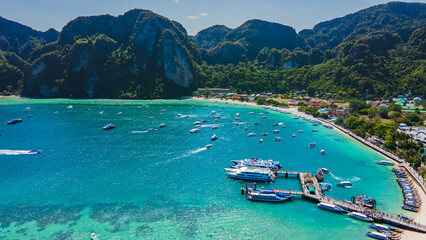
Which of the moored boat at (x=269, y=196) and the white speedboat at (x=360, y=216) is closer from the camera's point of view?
the white speedboat at (x=360, y=216)

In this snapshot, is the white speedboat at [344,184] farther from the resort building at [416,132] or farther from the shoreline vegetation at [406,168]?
the resort building at [416,132]

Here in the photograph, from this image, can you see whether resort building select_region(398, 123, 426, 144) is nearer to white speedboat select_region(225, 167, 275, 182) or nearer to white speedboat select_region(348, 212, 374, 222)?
white speedboat select_region(348, 212, 374, 222)

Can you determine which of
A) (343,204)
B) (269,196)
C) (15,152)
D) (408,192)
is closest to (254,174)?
(269,196)

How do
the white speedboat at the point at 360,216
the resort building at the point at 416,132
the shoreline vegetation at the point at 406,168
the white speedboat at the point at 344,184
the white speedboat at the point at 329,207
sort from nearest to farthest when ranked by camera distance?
the shoreline vegetation at the point at 406,168 → the white speedboat at the point at 360,216 → the white speedboat at the point at 329,207 → the white speedboat at the point at 344,184 → the resort building at the point at 416,132

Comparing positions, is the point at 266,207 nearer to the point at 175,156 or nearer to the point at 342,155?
the point at 175,156

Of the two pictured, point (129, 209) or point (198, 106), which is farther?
point (198, 106)

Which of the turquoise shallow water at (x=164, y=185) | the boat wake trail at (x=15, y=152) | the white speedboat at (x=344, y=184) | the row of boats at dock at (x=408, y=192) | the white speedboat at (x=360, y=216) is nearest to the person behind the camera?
the turquoise shallow water at (x=164, y=185)

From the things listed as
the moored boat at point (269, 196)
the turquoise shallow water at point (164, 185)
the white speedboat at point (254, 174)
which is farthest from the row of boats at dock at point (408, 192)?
the white speedboat at point (254, 174)

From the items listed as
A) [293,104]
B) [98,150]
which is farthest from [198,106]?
[98,150]
